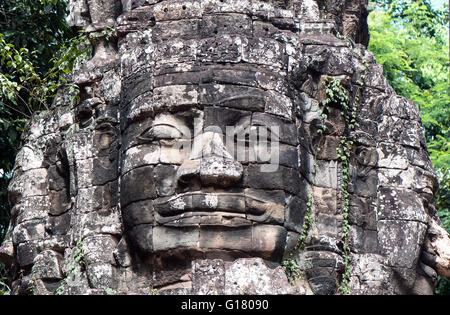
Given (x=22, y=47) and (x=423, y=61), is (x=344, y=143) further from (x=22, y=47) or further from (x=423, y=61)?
(x=423, y=61)

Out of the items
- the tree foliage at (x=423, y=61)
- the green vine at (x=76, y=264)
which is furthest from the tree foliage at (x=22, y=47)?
the tree foliage at (x=423, y=61)

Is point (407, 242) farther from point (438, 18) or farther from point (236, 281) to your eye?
point (438, 18)

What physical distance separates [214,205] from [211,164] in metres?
0.47

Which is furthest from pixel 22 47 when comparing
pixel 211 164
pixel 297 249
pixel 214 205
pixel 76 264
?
pixel 297 249

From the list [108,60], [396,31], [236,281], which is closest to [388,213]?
[236,281]

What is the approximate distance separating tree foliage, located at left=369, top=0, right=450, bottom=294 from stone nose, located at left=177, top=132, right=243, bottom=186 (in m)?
8.28

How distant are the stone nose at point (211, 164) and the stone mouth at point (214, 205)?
17cm

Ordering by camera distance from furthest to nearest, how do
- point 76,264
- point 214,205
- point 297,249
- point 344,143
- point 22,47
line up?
point 22,47
point 344,143
point 76,264
point 297,249
point 214,205

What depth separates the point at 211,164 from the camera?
48.3ft

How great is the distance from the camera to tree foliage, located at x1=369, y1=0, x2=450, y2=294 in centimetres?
2294

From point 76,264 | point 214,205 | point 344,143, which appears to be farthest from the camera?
point 344,143

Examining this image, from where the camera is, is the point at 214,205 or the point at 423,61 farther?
the point at 423,61

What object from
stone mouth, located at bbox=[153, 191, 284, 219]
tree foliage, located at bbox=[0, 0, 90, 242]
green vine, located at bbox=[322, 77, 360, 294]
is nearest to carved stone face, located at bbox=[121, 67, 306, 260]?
stone mouth, located at bbox=[153, 191, 284, 219]

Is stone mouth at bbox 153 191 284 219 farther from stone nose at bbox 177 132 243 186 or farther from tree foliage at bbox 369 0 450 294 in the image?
tree foliage at bbox 369 0 450 294
